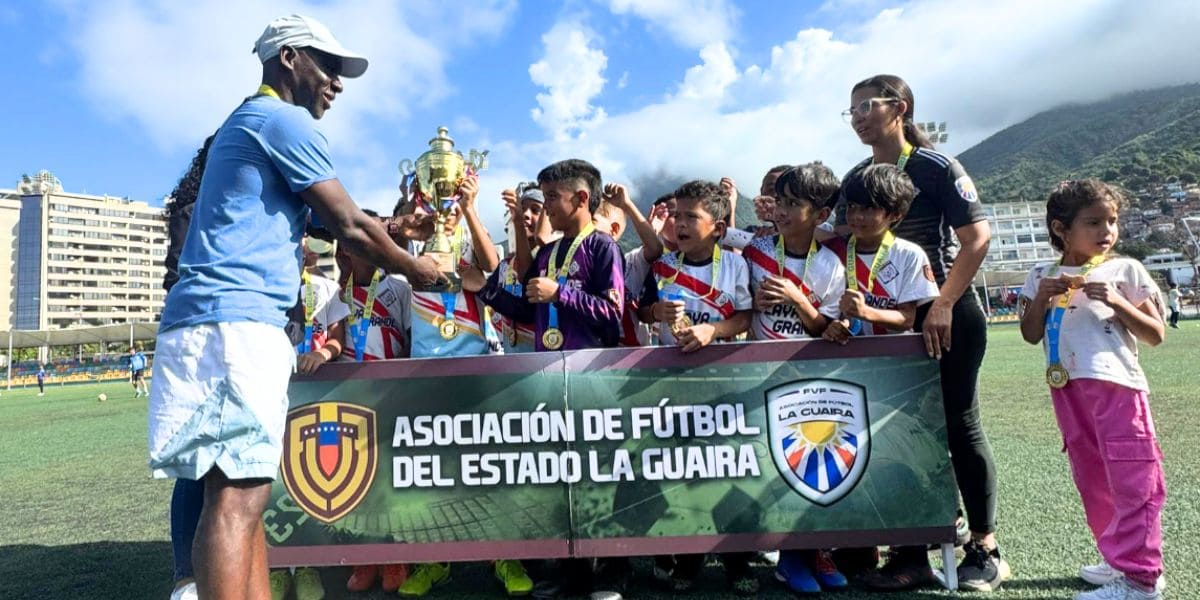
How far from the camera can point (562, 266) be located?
3230 mm

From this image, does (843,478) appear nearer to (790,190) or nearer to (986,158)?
(790,190)

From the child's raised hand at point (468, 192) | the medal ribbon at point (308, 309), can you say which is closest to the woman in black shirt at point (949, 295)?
the child's raised hand at point (468, 192)

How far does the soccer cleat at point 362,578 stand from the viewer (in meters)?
3.09

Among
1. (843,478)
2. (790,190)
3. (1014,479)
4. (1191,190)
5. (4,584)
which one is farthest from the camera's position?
(1191,190)

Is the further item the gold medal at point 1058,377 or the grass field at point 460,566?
the grass field at point 460,566

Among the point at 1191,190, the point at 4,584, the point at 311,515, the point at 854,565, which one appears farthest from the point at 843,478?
the point at 1191,190

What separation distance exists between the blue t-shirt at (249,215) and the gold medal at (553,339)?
1.28 m

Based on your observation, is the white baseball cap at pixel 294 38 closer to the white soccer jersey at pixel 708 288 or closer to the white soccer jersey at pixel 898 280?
the white soccer jersey at pixel 708 288

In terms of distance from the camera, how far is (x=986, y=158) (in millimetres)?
182750

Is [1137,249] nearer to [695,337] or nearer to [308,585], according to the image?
[695,337]

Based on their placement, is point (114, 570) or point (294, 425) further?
point (114, 570)

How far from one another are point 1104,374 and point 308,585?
3.46m

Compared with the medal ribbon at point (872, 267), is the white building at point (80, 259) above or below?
above

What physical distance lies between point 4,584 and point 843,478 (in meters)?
4.15
